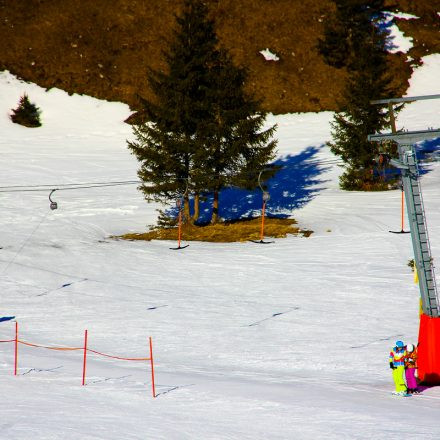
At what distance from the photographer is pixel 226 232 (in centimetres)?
3744

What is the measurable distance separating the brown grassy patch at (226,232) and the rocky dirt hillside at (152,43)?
29243 mm

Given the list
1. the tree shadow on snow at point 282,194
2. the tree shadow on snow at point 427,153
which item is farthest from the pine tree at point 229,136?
the tree shadow on snow at point 427,153

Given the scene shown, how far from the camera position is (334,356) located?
19.6m

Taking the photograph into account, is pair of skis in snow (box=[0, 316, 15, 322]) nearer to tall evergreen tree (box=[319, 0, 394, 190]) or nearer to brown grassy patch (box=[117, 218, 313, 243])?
brown grassy patch (box=[117, 218, 313, 243])

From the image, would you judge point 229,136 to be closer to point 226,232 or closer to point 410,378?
point 226,232

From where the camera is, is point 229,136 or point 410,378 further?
point 229,136

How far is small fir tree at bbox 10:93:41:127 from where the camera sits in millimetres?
63344

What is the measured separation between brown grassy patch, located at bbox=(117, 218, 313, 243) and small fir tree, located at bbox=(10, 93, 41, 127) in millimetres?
29138

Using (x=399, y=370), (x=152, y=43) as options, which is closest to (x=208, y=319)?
(x=399, y=370)

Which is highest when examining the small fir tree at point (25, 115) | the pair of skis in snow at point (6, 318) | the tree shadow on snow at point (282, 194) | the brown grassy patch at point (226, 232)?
the small fir tree at point (25, 115)

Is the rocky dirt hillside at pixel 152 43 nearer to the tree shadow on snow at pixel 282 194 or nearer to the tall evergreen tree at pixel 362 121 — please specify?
the tree shadow on snow at pixel 282 194

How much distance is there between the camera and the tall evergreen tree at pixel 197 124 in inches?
1507

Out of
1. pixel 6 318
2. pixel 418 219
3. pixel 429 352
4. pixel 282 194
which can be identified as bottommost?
pixel 6 318

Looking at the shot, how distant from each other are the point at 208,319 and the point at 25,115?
44481 millimetres
